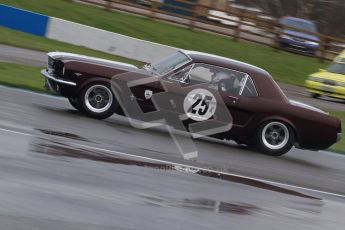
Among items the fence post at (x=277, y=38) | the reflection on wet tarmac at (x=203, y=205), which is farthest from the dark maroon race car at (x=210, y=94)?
the fence post at (x=277, y=38)

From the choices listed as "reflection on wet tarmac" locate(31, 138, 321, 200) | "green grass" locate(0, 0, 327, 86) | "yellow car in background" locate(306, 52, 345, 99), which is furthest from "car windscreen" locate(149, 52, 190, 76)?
"green grass" locate(0, 0, 327, 86)

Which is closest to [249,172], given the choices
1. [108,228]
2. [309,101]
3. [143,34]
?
[108,228]

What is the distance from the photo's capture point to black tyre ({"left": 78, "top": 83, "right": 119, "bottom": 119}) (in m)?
12.5

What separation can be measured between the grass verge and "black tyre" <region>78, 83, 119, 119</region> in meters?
3.26

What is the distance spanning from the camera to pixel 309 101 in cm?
2620

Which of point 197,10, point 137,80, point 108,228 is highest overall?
point 197,10

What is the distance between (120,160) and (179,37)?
2516 cm

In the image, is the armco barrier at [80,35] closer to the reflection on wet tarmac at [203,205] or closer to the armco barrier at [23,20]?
the armco barrier at [23,20]

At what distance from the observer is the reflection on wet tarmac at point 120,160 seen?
30.8ft

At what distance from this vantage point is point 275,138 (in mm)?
13258

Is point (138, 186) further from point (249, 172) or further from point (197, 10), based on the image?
point (197, 10)

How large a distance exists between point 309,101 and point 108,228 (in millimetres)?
20254

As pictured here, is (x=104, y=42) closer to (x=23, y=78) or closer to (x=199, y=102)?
(x=23, y=78)

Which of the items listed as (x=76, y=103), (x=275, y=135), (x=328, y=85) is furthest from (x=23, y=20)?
(x=275, y=135)
